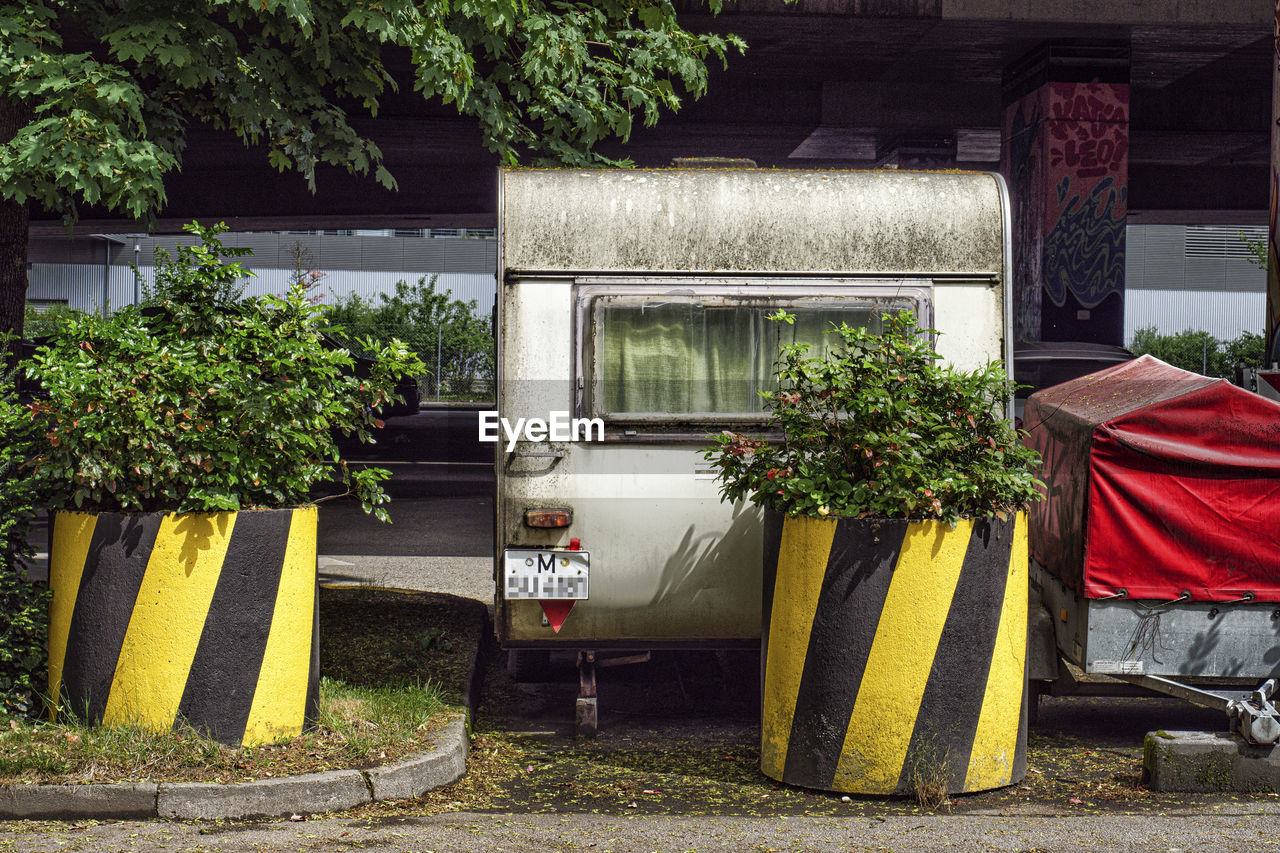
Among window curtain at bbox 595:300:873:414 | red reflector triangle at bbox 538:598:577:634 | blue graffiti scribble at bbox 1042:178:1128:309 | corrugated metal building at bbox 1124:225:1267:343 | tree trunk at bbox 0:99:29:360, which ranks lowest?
red reflector triangle at bbox 538:598:577:634

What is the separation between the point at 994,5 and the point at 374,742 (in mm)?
16290

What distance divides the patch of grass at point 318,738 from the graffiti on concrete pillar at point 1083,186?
14941mm

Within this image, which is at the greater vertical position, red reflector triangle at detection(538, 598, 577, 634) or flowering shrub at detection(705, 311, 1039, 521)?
flowering shrub at detection(705, 311, 1039, 521)

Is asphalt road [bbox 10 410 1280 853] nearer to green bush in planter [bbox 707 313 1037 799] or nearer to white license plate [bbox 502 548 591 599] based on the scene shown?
green bush in planter [bbox 707 313 1037 799]

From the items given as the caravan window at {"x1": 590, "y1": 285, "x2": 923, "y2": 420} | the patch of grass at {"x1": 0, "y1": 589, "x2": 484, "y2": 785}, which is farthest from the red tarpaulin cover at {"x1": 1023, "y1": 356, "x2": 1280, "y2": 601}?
the patch of grass at {"x1": 0, "y1": 589, "x2": 484, "y2": 785}

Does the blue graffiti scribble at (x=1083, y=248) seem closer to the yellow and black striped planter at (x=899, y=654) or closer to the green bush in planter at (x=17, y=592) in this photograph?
the yellow and black striped planter at (x=899, y=654)

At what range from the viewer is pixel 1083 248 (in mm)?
20109

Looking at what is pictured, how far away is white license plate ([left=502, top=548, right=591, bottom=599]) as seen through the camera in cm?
645

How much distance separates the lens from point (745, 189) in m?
6.81

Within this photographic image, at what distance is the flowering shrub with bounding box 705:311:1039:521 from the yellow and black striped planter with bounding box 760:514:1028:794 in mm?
121

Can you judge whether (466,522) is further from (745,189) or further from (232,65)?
(745,189)

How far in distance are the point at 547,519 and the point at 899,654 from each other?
73.2 inches

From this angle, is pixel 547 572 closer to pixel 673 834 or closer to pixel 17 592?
pixel 673 834

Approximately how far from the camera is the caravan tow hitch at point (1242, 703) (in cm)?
565
